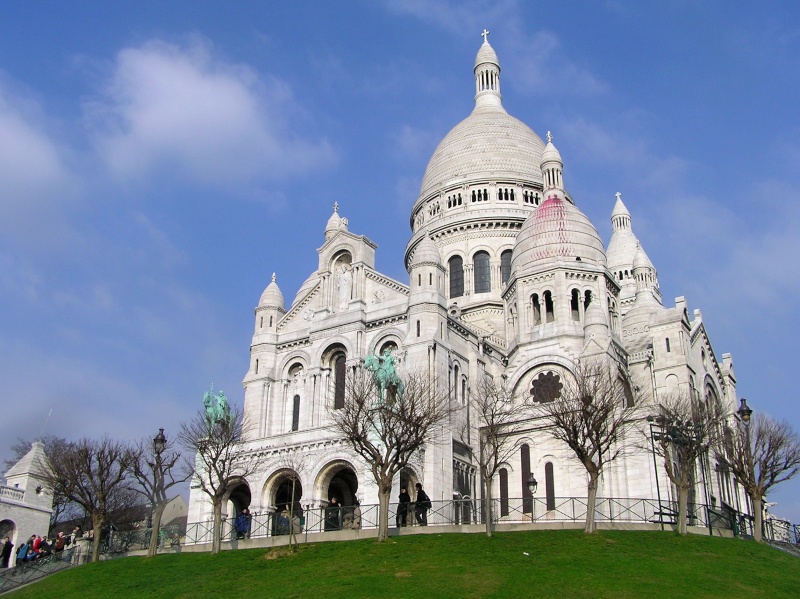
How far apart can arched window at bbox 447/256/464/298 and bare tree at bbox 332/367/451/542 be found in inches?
997

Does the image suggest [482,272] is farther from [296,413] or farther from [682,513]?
[682,513]

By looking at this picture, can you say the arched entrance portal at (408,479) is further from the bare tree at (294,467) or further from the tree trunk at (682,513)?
the tree trunk at (682,513)

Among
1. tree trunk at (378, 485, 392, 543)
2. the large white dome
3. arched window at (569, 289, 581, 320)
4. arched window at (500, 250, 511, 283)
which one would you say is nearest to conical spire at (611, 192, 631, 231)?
the large white dome

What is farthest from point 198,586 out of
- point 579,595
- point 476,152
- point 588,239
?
point 476,152

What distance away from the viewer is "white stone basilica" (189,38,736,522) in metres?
52.0

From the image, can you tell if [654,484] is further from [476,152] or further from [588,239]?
[476,152]

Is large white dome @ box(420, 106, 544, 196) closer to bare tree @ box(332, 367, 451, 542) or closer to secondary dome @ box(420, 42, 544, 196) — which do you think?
secondary dome @ box(420, 42, 544, 196)

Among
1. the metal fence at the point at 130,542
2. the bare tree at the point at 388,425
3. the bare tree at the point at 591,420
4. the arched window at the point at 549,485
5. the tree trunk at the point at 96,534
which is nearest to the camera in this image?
the bare tree at the point at 388,425

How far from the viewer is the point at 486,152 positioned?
82688 millimetres

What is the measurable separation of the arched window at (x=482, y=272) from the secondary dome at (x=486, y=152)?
26.6 feet

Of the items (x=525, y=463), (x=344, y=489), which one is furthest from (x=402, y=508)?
(x=525, y=463)

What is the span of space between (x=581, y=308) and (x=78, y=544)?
35.9 meters

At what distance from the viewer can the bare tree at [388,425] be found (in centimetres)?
3978

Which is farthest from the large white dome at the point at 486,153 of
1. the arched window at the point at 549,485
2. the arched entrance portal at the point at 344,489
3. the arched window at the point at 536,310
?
the arched entrance portal at the point at 344,489
